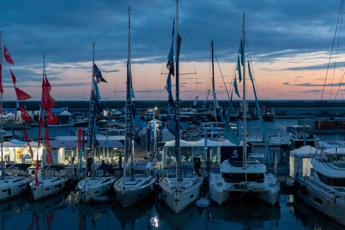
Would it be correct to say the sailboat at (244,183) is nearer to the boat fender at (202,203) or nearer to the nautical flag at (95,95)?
the boat fender at (202,203)

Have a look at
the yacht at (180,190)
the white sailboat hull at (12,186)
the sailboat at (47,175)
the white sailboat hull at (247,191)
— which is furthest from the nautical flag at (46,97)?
the white sailboat hull at (247,191)

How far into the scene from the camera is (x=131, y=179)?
31094 mm

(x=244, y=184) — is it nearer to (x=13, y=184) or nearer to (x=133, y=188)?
(x=133, y=188)

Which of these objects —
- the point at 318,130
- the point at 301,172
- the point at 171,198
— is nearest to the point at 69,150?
the point at 171,198

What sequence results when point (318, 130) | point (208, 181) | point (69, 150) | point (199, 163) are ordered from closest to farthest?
1. point (208, 181)
2. point (199, 163)
3. point (69, 150)
4. point (318, 130)

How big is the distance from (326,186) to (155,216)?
10793 mm

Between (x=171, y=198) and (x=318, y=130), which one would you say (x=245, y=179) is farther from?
(x=318, y=130)

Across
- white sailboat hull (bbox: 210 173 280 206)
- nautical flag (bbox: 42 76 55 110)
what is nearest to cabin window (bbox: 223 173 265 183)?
white sailboat hull (bbox: 210 173 280 206)

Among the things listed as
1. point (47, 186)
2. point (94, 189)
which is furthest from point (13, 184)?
point (94, 189)

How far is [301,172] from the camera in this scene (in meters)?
33.7

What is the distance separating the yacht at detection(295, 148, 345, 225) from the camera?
2511 centimetres

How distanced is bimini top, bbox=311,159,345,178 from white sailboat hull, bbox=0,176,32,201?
20783 mm

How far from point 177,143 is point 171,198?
3888mm

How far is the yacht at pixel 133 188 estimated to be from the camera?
28.8 meters
